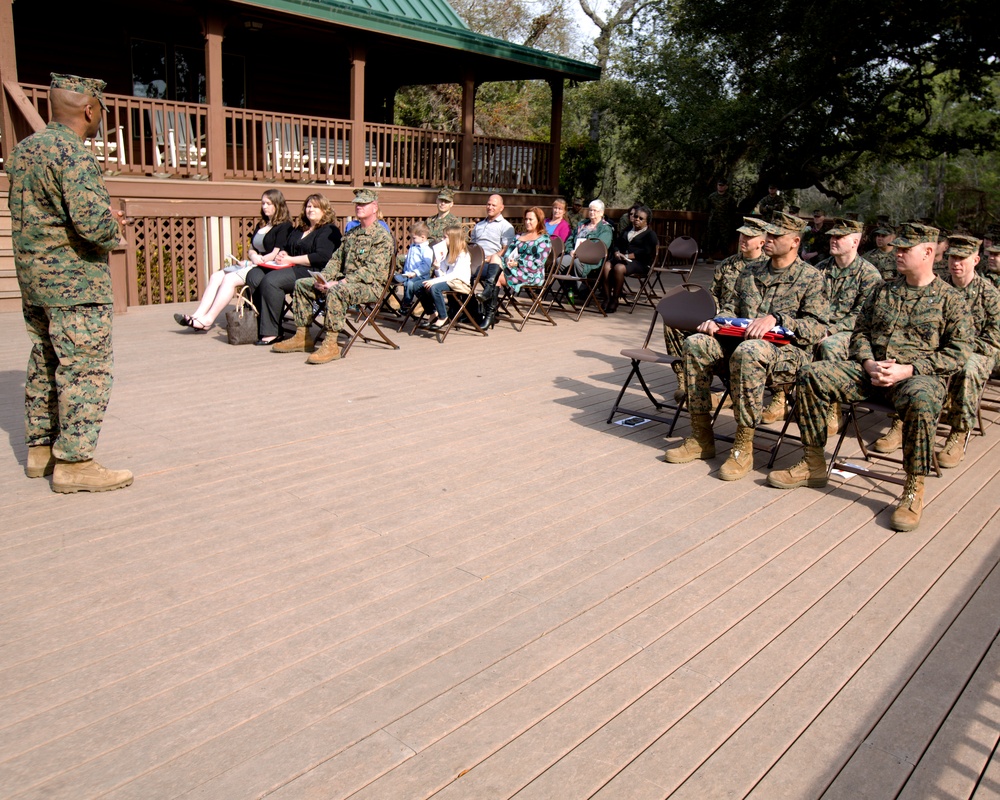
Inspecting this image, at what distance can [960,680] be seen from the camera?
9.97 ft

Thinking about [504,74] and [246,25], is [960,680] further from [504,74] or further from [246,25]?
[504,74]

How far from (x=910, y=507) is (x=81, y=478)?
3.97 m

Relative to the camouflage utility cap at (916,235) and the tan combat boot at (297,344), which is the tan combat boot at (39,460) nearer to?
the tan combat boot at (297,344)

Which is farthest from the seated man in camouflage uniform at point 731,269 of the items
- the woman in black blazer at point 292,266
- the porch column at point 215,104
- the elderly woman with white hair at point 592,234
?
the porch column at point 215,104

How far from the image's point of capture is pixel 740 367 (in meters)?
5.07

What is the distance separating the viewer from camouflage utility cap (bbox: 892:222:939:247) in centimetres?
471

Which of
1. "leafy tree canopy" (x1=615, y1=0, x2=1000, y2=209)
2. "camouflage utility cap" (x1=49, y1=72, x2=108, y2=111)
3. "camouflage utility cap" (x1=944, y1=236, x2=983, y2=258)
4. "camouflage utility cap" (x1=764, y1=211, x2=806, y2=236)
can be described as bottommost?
"camouflage utility cap" (x1=944, y1=236, x2=983, y2=258)

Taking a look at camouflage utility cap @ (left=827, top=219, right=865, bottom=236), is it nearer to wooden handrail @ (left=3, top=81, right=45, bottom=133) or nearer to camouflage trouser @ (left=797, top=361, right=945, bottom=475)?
camouflage trouser @ (left=797, top=361, right=945, bottom=475)

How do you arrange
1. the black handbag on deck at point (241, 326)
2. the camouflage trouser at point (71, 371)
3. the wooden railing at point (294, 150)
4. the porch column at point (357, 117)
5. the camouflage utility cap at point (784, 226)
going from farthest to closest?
the porch column at point (357, 117)
the wooden railing at point (294, 150)
the black handbag on deck at point (241, 326)
the camouflage utility cap at point (784, 226)
the camouflage trouser at point (71, 371)

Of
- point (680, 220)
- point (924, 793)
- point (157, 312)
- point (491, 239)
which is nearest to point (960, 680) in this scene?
point (924, 793)

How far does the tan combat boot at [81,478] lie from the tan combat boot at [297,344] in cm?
353

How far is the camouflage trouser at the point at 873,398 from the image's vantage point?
4461 mm

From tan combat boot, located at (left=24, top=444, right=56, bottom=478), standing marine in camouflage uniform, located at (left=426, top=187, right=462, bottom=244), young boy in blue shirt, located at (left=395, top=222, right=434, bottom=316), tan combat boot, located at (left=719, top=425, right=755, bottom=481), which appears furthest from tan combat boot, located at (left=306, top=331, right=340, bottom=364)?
tan combat boot, located at (left=719, top=425, right=755, bottom=481)

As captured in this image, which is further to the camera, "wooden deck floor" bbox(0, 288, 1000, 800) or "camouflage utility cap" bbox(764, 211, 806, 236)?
"camouflage utility cap" bbox(764, 211, 806, 236)
